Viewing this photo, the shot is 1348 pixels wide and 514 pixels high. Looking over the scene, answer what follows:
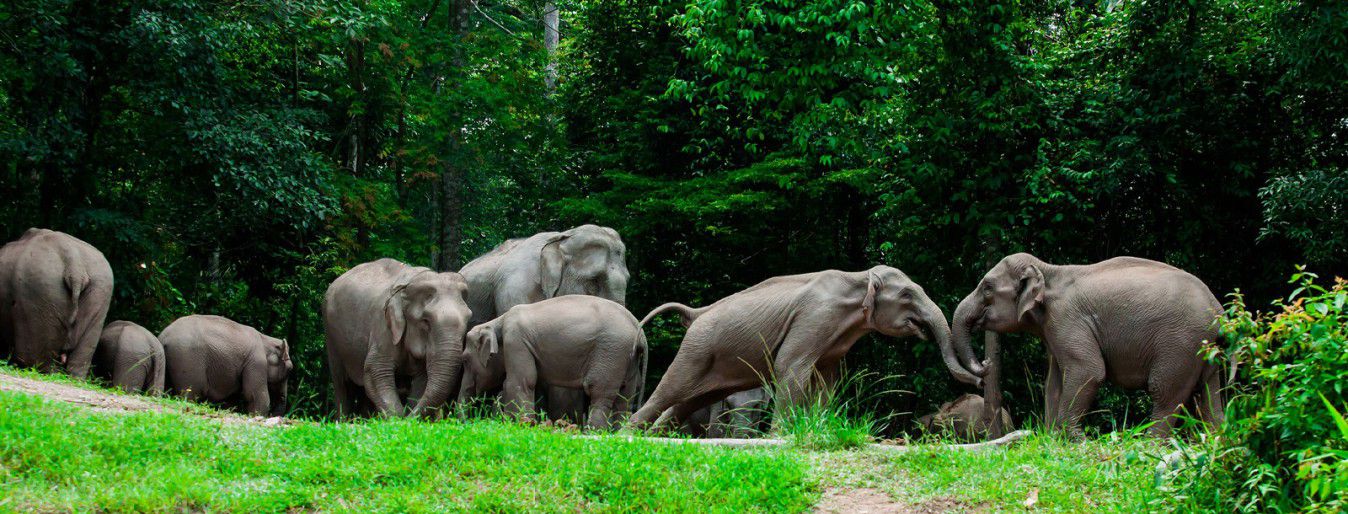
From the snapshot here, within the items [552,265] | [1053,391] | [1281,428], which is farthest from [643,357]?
[1281,428]

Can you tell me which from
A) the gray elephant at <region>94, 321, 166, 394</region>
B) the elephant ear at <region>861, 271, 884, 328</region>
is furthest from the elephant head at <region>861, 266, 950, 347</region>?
the gray elephant at <region>94, 321, 166, 394</region>

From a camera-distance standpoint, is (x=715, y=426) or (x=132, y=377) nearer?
(x=715, y=426)

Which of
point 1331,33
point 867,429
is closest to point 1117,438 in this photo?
point 867,429

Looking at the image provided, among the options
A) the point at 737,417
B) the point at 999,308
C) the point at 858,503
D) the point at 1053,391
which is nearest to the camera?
the point at 858,503

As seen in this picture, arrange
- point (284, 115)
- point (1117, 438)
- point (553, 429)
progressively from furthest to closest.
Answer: point (284, 115) < point (553, 429) < point (1117, 438)

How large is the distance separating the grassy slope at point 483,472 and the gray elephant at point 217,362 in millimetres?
6851

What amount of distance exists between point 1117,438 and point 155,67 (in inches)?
533

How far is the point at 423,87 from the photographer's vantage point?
69.9 ft

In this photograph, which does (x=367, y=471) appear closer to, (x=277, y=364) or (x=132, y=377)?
(x=132, y=377)

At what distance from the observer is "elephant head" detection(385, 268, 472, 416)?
41.3 ft

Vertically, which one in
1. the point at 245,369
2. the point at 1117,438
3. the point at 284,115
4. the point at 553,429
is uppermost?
the point at 284,115

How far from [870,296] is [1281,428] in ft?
16.0

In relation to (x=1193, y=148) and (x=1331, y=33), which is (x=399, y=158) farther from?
(x=1331, y=33)

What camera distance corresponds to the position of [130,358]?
1423 cm
